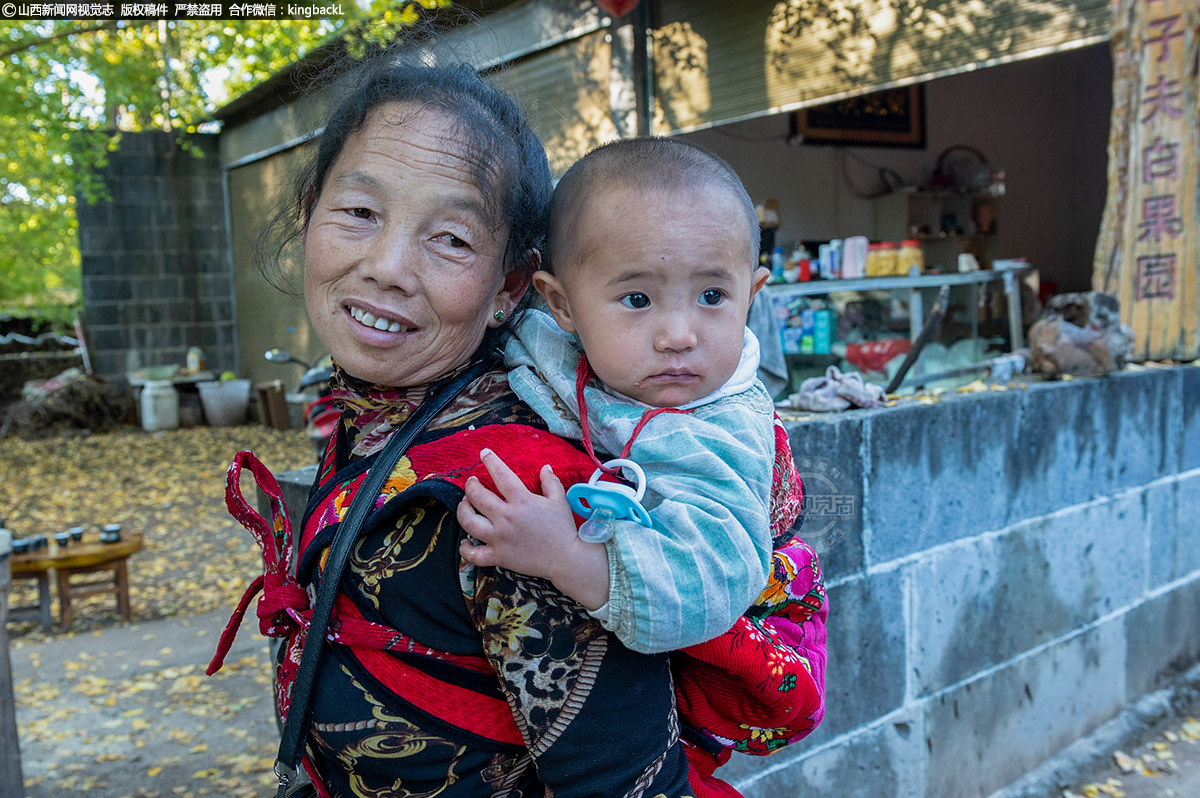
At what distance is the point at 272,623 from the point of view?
1284 millimetres

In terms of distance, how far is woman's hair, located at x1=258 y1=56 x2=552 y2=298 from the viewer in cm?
126

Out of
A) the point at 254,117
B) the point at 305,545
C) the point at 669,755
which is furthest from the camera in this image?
the point at 254,117

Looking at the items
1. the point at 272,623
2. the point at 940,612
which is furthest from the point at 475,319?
the point at 940,612

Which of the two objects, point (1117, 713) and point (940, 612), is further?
point (1117, 713)

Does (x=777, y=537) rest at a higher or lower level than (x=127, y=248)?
lower

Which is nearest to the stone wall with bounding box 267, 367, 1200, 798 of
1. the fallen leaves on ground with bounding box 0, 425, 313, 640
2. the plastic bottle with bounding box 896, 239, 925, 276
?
the plastic bottle with bounding box 896, 239, 925, 276

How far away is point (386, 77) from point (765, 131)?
9.41 meters

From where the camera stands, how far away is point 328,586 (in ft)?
3.62

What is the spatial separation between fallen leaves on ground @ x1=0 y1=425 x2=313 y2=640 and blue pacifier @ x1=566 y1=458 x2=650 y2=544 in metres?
4.26

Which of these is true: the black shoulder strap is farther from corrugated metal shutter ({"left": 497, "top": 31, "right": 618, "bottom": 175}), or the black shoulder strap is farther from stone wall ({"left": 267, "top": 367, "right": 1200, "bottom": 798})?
corrugated metal shutter ({"left": 497, "top": 31, "right": 618, "bottom": 175})

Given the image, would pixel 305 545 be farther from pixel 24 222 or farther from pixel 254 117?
pixel 24 222

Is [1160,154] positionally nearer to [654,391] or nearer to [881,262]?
[881,262]

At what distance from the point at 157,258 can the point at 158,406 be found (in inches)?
107

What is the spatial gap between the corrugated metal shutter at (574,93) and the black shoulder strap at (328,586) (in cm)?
701
